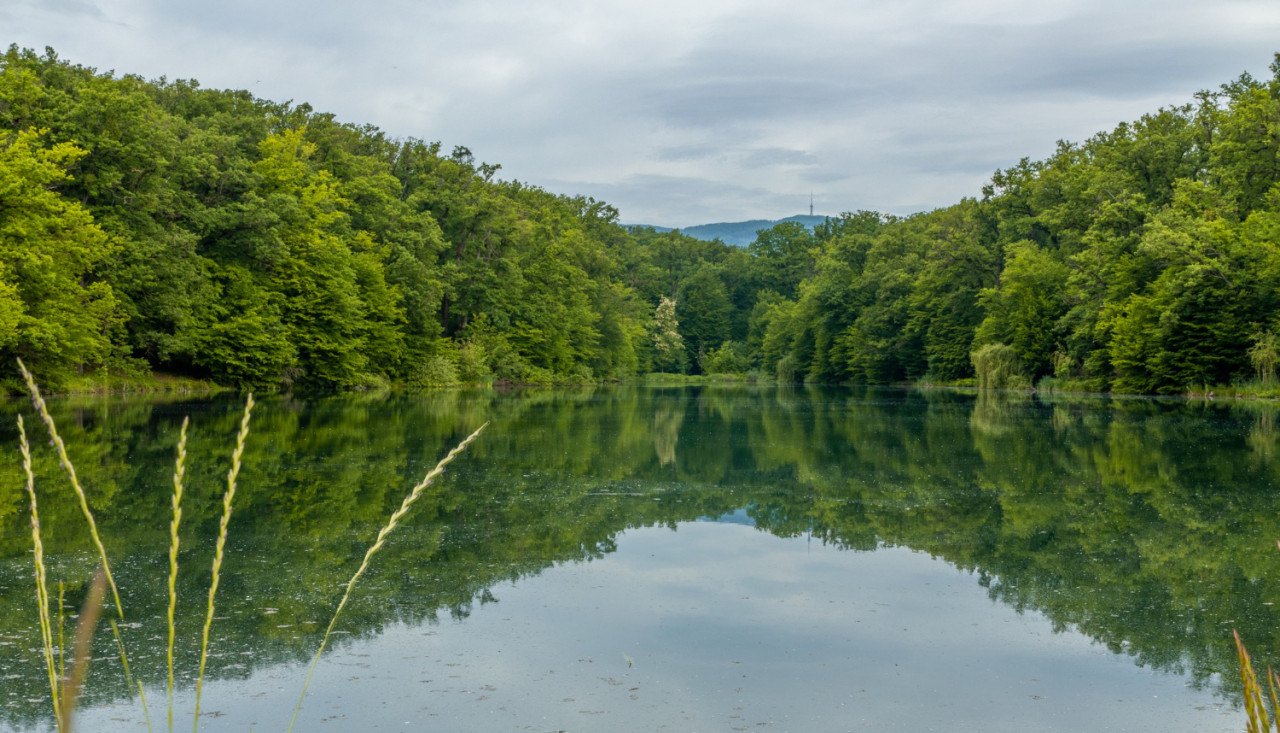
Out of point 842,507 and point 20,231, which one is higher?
point 20,231

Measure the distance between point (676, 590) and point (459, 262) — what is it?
5137 cm

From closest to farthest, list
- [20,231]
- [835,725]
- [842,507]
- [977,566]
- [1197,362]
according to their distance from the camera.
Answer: [835,725] → [977,566] → [842,507] → [20,231] → [1197,362]

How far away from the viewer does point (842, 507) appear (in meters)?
9.92

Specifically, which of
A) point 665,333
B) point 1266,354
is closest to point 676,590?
point 1266,354

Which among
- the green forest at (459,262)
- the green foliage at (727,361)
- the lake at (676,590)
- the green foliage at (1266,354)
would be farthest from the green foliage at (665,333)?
the lake at (676,590)

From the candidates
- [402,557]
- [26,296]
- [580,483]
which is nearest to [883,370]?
[26,296]

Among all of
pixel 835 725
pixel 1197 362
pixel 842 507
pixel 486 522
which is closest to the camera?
pixel 835 725

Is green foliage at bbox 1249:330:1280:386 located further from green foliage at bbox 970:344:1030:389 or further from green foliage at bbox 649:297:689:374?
green foliage at bbox 649:297:689:374

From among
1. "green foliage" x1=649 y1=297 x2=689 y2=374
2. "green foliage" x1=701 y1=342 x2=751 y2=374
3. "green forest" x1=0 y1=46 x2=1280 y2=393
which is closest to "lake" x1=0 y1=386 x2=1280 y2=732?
"green forest" x1=0 y1=46 x2=1280 y2=393

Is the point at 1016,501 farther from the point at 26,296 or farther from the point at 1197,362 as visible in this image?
the point at 1197,362

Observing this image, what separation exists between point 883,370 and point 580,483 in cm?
5889

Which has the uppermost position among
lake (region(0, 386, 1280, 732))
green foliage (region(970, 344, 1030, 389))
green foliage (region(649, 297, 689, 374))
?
green foliage (region(649, 297, 689, 374))

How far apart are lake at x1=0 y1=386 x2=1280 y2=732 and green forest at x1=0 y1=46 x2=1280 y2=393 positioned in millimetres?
19341

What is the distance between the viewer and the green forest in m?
31.2
